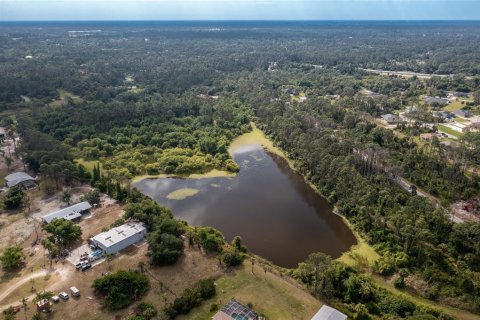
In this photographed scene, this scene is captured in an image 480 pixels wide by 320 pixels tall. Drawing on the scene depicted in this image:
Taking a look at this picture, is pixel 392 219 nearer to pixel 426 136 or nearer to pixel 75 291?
pixel 75 291

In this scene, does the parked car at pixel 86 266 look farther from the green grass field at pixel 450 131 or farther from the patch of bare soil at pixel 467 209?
the green grass field at pixel 450 131

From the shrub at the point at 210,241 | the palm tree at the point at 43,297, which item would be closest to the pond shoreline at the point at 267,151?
the shrub at the point at 210,241

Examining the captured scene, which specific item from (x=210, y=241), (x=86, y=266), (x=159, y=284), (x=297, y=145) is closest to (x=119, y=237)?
(x=86, y=266)

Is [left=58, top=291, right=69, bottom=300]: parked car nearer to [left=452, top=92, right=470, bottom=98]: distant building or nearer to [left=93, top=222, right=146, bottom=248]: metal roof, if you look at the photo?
[left=93, top=222, right=146, bottom=248]: metal roof

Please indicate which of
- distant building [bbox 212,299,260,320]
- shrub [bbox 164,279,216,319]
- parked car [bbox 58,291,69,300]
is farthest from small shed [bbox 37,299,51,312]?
→ distant building [bbox 212,299,260,320]

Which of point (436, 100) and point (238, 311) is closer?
point (238, 311)

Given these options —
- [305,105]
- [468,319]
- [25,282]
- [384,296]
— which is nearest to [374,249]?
[384,296]
